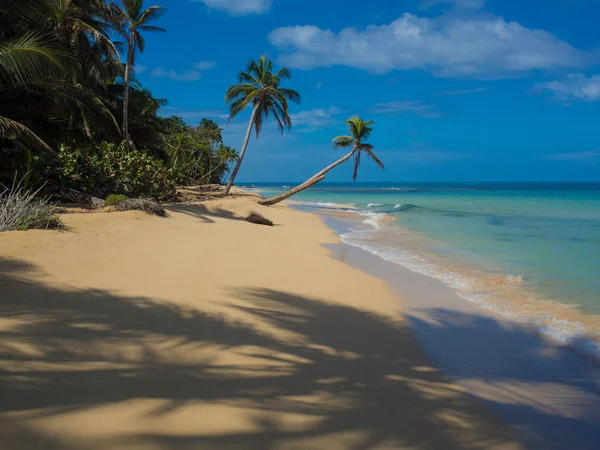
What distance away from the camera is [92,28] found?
17.1 m

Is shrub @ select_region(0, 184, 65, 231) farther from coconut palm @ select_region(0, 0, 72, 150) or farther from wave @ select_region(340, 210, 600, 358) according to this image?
wave @ select_region(340, 210, 600, 358)

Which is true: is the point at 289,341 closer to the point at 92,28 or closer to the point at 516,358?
the point at 516,358

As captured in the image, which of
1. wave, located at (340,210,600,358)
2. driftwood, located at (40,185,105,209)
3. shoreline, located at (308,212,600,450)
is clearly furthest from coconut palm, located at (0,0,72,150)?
shoreline, located at (308,212,600,450)

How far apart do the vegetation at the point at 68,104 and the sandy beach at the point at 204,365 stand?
5029mm

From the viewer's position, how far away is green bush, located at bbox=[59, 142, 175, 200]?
13.1 m

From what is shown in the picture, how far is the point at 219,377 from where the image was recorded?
292 cm

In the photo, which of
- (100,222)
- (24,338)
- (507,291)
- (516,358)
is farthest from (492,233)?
(24,338)

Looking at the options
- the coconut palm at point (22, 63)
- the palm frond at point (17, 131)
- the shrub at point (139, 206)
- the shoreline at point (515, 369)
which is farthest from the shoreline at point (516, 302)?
the palm frond at point (17, 131)

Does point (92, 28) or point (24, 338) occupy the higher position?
point (92, 28)

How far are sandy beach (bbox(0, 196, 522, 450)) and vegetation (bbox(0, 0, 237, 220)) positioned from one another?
16.5 ft

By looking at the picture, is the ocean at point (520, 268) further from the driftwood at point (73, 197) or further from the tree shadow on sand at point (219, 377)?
the driftwood at point (73, 197)

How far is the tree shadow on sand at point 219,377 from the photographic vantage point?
2.31m

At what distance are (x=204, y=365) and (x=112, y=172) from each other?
14.2m

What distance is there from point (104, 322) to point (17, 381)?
1.12 meters
